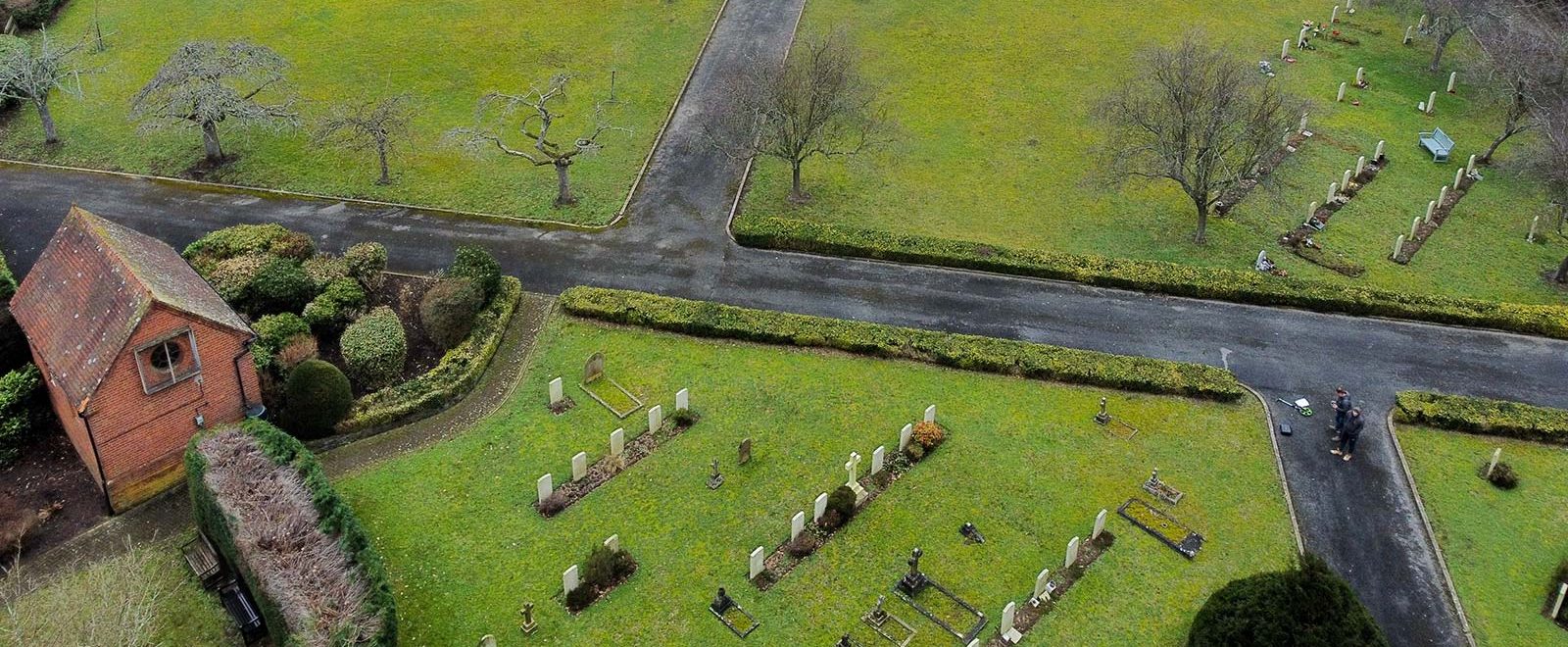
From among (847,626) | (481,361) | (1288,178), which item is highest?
(1288,178)

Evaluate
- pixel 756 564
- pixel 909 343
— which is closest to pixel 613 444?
pixel 756 564

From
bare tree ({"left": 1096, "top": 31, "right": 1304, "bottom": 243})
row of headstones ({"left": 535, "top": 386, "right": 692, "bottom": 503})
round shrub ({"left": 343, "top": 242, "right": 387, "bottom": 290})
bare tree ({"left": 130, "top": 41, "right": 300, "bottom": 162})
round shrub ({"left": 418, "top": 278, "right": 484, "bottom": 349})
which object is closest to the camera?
row of headstones ({"left": 535, "top": 386, "right": 692, "bottom": 503})

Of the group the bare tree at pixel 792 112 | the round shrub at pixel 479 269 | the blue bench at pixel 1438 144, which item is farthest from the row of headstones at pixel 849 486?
the blue bench at pixel 1438 144

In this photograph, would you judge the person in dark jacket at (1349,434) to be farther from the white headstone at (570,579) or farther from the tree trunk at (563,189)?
the tree trunk at (563,189)

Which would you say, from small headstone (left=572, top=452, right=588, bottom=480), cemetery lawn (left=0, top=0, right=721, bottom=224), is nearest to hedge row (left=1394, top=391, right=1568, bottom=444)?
small headstone (left=572, top=452, right=588, bottom=480)

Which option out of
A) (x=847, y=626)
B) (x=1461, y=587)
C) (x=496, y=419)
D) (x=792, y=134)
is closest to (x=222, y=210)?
(x=496, y=419)

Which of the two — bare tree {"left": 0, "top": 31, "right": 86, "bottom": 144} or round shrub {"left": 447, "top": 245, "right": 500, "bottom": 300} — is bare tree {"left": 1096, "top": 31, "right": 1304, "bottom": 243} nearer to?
round shrub {"left": 447, "top": 245, "right": 500, "bottom": 300}

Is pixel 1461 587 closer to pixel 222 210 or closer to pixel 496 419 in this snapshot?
pixel 496 419
